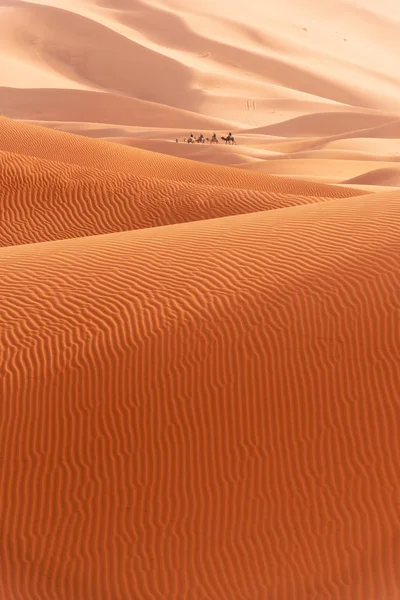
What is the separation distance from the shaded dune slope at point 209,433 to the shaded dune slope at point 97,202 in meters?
5.35

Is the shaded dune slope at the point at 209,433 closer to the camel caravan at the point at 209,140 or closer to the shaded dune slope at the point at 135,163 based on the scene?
the shaded dune slope at the point at 135,163

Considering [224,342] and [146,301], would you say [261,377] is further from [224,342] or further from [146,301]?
[146,301]

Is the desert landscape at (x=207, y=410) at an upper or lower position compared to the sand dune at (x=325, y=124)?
lower

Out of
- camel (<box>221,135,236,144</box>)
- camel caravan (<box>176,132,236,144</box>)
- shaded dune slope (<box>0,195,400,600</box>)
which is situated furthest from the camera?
camel (<box>221,135,236,144</box>)

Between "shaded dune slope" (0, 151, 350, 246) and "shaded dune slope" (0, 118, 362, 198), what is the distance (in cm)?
172

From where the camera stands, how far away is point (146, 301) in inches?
266

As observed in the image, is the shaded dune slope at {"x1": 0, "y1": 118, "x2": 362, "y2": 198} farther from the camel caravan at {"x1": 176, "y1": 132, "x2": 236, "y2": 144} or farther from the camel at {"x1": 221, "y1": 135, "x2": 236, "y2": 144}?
the camel at {"x1": 221, "y1": 135, "x2": 236, "y2": 144}

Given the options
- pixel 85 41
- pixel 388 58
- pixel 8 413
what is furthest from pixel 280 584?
pixel 388 58

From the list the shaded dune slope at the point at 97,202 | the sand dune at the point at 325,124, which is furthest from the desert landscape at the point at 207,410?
the sand dune at the point at 325,124

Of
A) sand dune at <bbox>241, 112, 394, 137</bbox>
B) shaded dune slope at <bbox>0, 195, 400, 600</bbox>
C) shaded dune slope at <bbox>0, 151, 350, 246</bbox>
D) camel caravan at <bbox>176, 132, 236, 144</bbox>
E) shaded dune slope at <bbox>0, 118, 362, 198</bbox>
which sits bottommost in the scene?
shaded dune slope at <bbox>0, 195, 400, 600</bbox>

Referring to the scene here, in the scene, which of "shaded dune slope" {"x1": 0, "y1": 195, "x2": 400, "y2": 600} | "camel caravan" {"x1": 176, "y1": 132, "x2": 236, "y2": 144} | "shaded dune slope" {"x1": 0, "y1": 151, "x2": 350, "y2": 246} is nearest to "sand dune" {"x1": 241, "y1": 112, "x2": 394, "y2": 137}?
"camel caravan" {"x1": 176, "y1": 132, "x2": 236, "y2": 144}

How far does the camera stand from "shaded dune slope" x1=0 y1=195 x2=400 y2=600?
5.18 m

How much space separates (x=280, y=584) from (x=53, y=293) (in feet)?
9.90

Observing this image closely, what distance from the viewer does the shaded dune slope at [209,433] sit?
5.18 metres
